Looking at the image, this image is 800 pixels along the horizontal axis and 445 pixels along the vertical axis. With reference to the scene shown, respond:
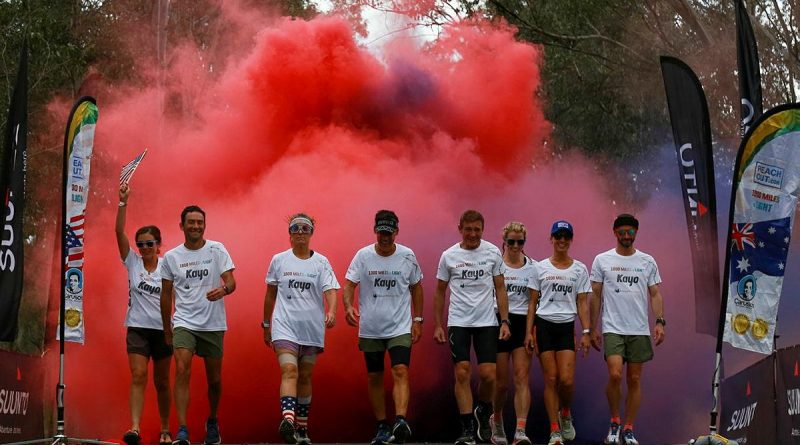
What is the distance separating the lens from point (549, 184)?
18141 mm

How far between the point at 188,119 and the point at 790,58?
11570 millimetres

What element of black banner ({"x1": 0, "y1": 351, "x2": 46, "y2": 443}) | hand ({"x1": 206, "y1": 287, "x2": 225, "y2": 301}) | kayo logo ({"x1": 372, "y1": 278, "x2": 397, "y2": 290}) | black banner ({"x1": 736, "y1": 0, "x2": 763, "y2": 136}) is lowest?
black banner ({"x1": 0, "y1": 351, "x2": 46, "y2": 443})

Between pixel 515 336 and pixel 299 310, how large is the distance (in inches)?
90.6

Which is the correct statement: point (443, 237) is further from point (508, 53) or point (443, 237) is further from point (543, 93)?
point (543, 93)

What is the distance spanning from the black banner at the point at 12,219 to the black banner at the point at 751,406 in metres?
6.70

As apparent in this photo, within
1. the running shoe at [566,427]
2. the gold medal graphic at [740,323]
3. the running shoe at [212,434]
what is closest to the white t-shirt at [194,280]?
the running shoe at [212,434]

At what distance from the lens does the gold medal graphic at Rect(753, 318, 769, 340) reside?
37.6 feet

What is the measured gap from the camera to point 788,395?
1112cm

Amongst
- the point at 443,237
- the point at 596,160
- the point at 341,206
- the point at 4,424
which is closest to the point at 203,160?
the point at 341,206

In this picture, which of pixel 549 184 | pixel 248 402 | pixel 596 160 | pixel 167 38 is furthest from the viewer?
pixel 167 38

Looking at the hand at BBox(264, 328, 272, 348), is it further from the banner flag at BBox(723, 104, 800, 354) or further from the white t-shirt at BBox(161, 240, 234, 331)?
the banner flag at BBox(723, 104, 800, 354)

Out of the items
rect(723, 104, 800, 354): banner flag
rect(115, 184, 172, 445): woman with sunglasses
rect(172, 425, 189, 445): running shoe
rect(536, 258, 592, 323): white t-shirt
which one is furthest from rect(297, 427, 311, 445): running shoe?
rect(723, 104, 800, 354): banner flag

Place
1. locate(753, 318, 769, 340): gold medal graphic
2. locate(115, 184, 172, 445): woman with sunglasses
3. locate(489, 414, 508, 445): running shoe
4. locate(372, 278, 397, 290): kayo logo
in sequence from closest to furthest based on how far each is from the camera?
locate(753, 318, 769, 340): gold medal graphic < locate(372, 278, 397, 290): kayo logo < locate(115, 184, 172, 445): woman with sunglasses < locate(489, 414, 508, 445): running shoe

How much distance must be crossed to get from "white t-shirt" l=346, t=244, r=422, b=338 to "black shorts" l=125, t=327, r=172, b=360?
6.32ft
